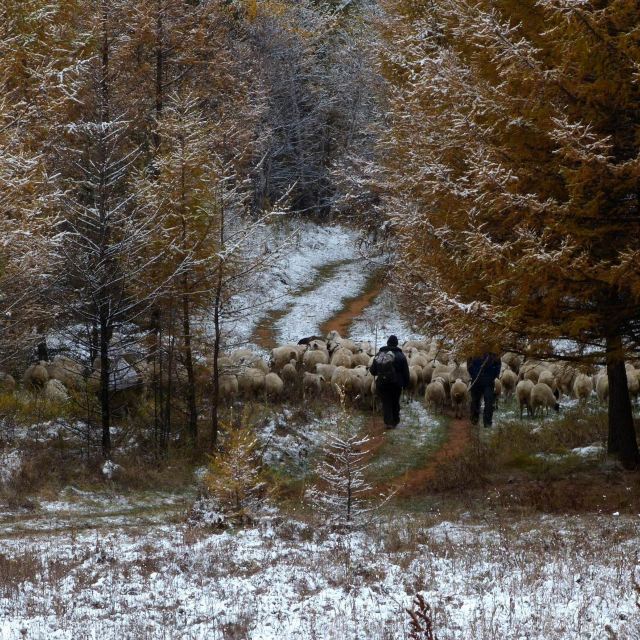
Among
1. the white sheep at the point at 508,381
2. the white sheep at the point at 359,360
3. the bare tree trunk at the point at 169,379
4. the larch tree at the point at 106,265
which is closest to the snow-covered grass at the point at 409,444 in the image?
the white sheep at the point at 508,381

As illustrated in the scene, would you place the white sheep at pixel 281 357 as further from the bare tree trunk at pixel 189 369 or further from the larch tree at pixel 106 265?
the larch tree at pixel 106 265

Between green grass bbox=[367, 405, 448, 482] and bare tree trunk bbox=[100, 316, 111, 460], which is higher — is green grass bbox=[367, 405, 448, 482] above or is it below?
below

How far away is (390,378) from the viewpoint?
644 inches

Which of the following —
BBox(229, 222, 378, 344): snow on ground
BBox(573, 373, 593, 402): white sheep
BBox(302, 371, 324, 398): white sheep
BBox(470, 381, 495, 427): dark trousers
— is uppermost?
BBox(229, 222, 378, 344): snow on ground

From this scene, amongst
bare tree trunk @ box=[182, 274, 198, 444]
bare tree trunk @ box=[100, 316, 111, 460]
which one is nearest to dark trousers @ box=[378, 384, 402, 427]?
bare tree trunk @ box=[182, 274, 198, 444]

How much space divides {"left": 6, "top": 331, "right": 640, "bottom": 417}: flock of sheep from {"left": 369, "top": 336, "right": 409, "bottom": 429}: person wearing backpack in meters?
0.92

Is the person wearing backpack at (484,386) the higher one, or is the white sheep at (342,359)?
the white sheep at (342,359)

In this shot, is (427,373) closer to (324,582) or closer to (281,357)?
(281,357)

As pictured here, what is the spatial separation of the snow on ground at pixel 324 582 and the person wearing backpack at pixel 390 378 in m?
6.60

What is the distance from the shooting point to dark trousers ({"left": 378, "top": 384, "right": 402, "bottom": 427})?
1660cm

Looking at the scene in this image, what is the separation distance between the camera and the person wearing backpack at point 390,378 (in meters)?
16.3

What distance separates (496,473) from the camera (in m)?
12.8

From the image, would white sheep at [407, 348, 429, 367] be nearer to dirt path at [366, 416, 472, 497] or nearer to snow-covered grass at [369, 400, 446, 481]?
snow-covered grass at [369, 400, 446, 481]

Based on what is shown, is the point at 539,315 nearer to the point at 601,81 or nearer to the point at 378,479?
the point at 601,81
